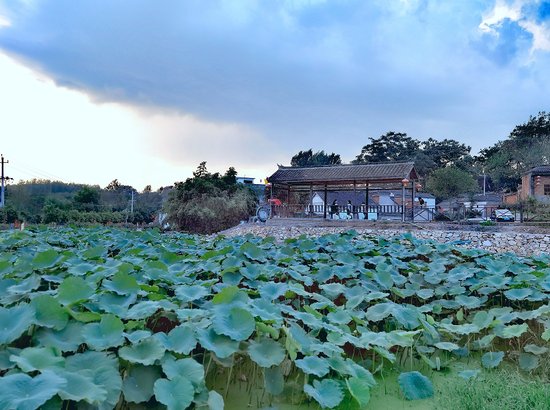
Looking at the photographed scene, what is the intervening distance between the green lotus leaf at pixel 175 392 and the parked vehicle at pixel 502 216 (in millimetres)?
17983

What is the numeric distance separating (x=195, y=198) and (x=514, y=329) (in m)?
20.8

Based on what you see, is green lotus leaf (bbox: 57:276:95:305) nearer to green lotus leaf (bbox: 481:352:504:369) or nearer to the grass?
the grass

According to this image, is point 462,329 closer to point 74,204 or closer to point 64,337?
point 64,337

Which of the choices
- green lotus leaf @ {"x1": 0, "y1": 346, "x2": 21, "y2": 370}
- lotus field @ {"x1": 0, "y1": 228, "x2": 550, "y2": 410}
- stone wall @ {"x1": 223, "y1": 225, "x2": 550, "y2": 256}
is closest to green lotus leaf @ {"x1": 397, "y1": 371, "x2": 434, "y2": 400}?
lotus field @ {"x1": 0, "y1": 228, "x2": 550, "y2": 410}

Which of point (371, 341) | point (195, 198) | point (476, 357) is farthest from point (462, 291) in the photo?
point (195, 198)

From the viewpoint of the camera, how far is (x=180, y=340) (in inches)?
58.9

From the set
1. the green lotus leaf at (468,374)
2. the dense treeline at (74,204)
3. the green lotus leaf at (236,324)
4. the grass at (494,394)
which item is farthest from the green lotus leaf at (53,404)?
the dense treeline at (74,204)

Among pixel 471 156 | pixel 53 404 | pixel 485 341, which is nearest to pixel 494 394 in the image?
pixel 485 341

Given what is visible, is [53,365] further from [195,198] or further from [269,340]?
[195,198]

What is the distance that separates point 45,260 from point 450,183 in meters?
30.4

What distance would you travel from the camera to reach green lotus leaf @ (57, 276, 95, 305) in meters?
1.65

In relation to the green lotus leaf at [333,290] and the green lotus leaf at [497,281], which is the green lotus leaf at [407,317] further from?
the green lotus leaf at [497,281]

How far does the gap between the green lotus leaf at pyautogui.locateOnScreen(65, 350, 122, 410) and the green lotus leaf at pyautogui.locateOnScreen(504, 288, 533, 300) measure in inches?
103

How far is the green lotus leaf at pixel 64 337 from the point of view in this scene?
138cm
